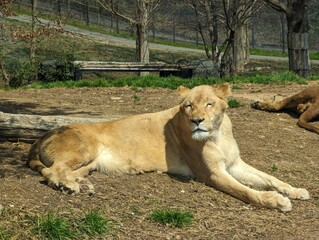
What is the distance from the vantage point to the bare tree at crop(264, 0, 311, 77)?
56.0ft

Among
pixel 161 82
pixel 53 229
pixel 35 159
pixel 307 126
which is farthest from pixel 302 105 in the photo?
pixel 53 229

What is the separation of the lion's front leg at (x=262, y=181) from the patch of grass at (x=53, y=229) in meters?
2.43

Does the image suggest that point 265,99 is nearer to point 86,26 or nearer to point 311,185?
point 311,185

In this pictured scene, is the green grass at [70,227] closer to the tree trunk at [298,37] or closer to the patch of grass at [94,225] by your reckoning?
the patch of grass at [94,225]

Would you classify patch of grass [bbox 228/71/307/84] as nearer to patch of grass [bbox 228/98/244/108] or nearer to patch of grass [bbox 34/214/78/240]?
patch of grass [bbox 228/98/244/108]

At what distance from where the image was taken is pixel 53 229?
4645mm

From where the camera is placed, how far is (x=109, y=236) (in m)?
4.84

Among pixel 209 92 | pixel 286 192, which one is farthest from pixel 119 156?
pixel 286 192

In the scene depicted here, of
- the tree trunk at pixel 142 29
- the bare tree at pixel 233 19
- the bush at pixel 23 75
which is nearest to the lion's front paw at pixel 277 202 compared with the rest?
the bush at pixel 23 75

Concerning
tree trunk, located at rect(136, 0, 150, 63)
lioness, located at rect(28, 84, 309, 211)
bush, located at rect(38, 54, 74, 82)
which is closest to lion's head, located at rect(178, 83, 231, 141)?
lioness, located at rect(28, 84, 309, 211)

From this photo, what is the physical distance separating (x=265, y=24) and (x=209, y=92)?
4008cm

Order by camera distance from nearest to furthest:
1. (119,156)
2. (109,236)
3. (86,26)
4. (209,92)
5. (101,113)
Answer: (109,236), (209,92), (119,156), (101,113), (86,26)

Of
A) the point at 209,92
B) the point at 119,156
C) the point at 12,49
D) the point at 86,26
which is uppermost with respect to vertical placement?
the point at 86,26

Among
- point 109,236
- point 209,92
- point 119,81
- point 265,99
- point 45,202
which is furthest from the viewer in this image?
point 119,81
